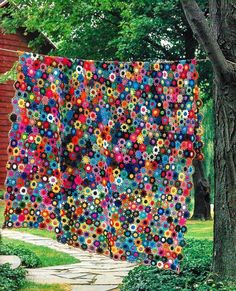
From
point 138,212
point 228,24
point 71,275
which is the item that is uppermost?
point 228,24

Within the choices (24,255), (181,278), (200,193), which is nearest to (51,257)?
(24,255)

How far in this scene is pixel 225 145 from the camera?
15.2 ft

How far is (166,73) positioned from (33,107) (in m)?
1.13

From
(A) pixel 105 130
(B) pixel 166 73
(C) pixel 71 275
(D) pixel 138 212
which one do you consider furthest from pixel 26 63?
(C) pixel 71 275

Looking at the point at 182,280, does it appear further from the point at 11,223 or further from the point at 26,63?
the point at 26,63

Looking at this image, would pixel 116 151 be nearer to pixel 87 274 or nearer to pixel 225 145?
pixel 225 145

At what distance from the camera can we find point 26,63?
4.31m

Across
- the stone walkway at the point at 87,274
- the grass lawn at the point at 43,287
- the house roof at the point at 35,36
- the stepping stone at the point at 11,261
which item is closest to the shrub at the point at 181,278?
the stone walkway at the point at 87,274

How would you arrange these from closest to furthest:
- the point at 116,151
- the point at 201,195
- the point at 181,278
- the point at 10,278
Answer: the point at 116,151, the point at 181,278, the point at 10,278, the point at 201,195

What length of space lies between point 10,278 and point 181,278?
1.73 metres

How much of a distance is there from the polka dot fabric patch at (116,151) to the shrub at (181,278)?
24 cm

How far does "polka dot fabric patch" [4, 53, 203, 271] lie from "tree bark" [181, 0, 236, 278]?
28 centimetres

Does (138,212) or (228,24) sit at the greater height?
(228,24)

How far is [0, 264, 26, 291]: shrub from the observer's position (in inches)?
201
